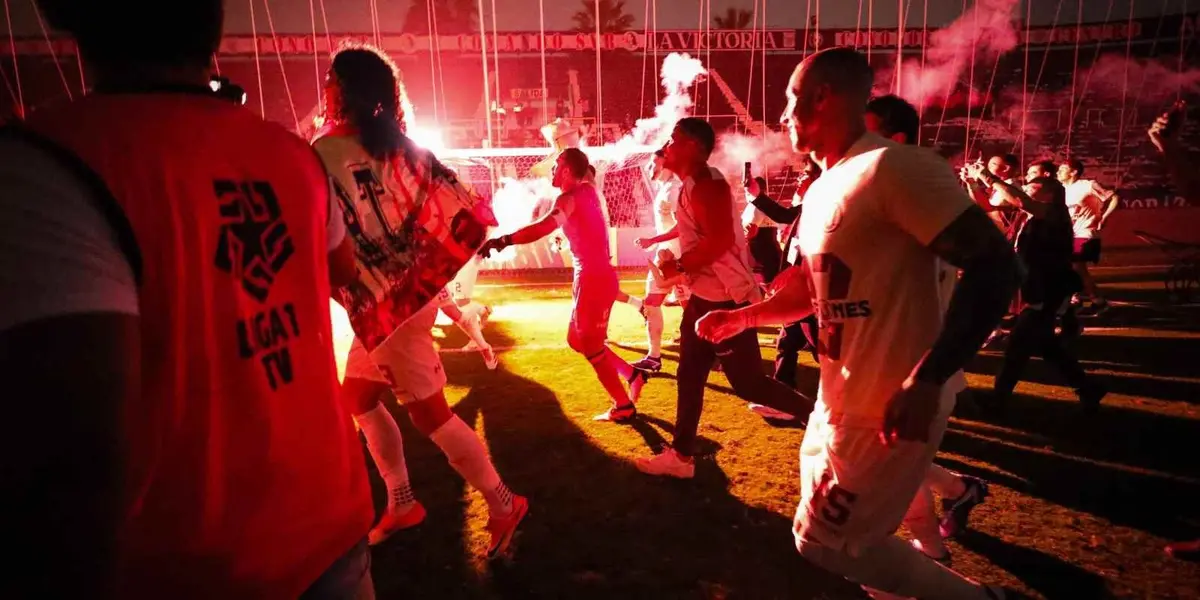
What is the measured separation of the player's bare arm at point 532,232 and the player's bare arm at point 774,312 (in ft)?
6.24

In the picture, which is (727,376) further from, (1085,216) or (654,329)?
(1085,216)

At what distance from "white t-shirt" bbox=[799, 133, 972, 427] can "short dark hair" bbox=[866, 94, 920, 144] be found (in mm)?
1520

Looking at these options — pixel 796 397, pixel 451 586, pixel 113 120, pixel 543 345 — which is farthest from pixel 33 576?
pixel 543 345

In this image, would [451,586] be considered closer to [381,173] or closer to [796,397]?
[381,173]

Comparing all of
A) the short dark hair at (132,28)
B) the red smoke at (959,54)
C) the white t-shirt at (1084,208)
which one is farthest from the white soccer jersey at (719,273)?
the red smoke at (959,54)

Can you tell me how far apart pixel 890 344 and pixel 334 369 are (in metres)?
1.60

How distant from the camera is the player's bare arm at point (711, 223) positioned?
13.1 feet

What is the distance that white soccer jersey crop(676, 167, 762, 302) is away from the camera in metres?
4.18

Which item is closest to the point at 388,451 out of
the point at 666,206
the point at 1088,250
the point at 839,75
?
the point at 839,75

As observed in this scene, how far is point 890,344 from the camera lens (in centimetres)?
198

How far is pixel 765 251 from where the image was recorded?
8414 millimetres

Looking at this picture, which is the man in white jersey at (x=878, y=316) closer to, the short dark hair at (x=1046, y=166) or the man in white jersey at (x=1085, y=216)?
the short dark hair at (x=1046, y=166)

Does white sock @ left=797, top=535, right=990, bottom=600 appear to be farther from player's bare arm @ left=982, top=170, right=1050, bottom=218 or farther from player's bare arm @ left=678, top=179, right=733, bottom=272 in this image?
player's bare arm @ left=982, top=170, right=1050, bottom=218

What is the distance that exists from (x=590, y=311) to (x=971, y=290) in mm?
3669
